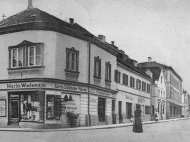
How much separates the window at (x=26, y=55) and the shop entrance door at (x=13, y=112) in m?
2.34

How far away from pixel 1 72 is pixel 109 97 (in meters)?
10.5

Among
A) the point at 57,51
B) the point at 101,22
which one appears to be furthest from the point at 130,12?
the point at 57,51

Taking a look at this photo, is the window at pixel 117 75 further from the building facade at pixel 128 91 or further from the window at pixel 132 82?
the window at pixel 132 82

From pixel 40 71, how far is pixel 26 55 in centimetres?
139

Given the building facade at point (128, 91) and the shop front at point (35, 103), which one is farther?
the building facade at point (128, 91)

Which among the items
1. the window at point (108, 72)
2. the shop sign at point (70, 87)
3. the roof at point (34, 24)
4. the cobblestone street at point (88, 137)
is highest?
the roof at point (34, 24)

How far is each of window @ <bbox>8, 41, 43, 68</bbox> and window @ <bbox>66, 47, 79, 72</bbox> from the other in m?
2.09

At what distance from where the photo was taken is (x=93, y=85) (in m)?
25.4

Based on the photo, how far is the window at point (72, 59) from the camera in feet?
73.6

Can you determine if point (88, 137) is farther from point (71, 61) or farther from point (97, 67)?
point (97, 67)

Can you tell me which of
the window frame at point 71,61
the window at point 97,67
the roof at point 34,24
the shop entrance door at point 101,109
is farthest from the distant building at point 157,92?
the roof at point 34,24

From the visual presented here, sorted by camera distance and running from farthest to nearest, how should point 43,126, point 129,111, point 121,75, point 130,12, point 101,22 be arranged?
1. point 129,111
2. point 121,75
3. point 43,126
4. point 101,22
5. point 130,12

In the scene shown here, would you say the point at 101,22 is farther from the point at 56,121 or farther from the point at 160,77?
the point at 160,77

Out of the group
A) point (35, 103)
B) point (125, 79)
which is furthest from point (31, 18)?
point (125, 79)
